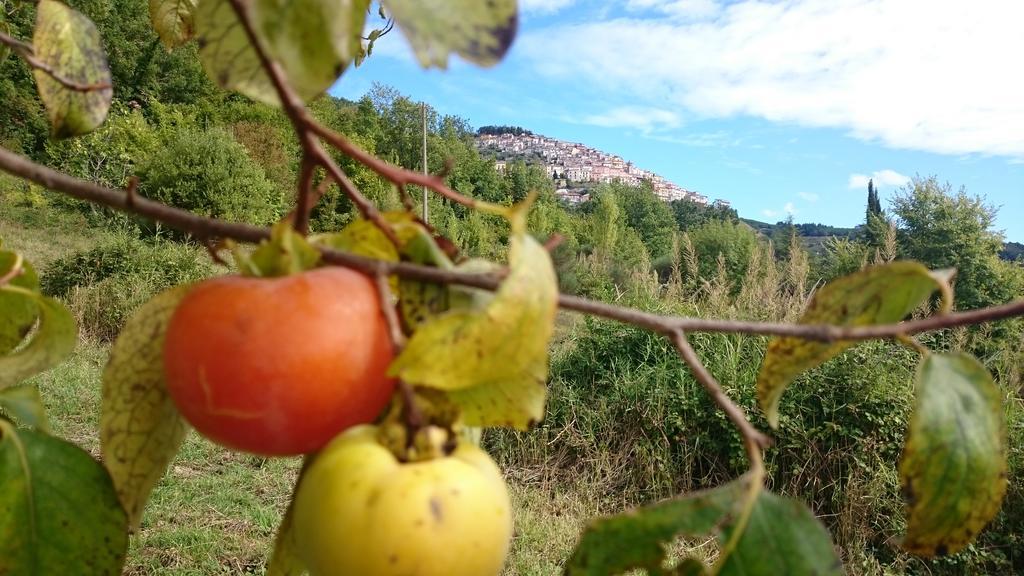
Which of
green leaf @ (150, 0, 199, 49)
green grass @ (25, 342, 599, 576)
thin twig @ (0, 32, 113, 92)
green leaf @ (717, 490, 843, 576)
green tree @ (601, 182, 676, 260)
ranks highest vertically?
green tree @ (601, 182, 676, 260)

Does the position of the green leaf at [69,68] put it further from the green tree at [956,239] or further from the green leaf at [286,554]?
the green tree at [956,239]

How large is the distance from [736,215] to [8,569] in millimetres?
34070

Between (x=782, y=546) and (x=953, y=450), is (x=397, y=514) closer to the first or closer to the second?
(x=782, y=546)

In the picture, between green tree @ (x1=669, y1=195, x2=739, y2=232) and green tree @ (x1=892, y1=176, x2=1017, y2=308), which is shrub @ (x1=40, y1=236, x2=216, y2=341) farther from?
green tree @ (x1=669, y1=195, x2=739, y2=232)

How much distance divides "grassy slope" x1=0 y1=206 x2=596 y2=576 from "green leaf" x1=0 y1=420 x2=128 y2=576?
Answer: 7.07ft

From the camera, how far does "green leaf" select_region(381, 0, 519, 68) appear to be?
259 mm

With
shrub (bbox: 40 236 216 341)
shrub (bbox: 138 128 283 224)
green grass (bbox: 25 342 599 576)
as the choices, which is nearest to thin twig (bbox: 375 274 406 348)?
green grass (bbox: 25 342 599 576)

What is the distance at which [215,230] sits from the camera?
0.32 m

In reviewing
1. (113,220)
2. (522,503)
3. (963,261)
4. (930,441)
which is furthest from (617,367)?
(963,261)

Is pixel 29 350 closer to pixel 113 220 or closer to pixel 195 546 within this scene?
pixel 195 546

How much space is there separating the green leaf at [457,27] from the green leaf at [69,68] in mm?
397

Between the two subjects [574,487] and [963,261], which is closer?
[574,487]

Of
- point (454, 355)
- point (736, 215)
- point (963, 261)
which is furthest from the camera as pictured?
point (736, 215)

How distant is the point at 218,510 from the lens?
8.90 feet
